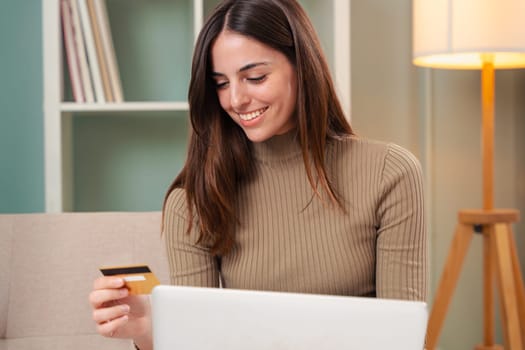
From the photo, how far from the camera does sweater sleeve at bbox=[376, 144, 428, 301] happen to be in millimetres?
1258

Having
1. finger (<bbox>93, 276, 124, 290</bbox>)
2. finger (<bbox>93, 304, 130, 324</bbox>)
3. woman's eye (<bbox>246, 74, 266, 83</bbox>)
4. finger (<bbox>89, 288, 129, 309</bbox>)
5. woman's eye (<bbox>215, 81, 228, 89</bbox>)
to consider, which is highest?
woman's eye (<bbox>246, 74, 266, 83</bbox>)

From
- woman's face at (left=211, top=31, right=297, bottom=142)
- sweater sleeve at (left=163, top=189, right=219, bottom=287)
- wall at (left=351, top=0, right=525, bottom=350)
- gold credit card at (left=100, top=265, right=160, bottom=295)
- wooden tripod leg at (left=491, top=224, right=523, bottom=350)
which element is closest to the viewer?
gold credit card at (left=100, top=265, right=160, bottom=295)

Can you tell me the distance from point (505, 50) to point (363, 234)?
95 cm

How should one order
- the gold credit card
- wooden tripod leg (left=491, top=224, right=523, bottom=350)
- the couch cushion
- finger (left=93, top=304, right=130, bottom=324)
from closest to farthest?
1. the gold credit card
2. finger (left=93, top=304, right=130, bottom=324)
3. the couch cushion
4. wooden tripod leg (left=491, top=224, right=523, bottom=350)

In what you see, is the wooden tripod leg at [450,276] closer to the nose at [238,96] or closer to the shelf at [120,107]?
the shelf at [120,107]

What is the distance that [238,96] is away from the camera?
1.19 metres

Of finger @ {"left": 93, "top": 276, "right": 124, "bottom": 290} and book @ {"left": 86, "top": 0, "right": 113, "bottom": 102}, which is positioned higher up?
book @ {"left": 86, "top": 0, "right": 113, "bottom": 102}

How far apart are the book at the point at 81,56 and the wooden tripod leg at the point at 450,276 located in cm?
122

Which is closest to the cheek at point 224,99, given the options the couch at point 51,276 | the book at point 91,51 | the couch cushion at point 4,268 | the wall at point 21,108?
the couch at point 51,276

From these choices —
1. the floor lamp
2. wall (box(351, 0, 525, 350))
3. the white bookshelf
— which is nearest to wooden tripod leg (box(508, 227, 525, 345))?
the floor lamp

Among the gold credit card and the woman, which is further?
the woman

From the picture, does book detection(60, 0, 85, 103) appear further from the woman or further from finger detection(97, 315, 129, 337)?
finger detection(97, 315, 129, 337)

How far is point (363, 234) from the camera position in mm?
1299

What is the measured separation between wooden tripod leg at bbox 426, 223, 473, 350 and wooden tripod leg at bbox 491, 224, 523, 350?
0.09 m
